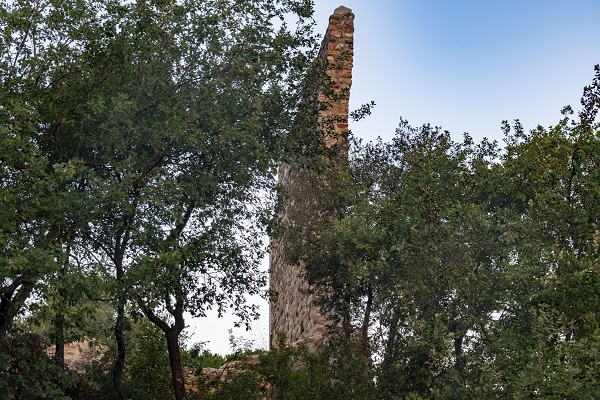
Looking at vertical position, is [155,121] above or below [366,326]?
above

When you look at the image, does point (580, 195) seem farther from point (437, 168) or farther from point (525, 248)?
point (437, 168)

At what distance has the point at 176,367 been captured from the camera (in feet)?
47.1

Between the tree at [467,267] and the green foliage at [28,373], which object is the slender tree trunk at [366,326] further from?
the green foliage at [28,373]

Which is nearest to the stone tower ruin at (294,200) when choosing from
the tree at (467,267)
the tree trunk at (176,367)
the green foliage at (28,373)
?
the tree at (467,267)

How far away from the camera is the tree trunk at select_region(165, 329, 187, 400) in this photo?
1426 centimetres

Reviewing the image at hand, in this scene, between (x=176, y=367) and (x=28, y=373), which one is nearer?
(x=28, y=373)

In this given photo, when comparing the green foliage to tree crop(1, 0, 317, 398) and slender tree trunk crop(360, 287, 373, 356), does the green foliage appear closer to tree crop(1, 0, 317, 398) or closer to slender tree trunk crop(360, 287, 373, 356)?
tree crop(1, 0, 317, 398)

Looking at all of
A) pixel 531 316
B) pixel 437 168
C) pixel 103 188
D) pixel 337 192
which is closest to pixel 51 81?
pixel 103 188

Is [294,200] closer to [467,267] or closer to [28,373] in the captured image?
[467,267]

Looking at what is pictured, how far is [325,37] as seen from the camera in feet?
68.9

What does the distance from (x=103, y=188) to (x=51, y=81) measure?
2404mm

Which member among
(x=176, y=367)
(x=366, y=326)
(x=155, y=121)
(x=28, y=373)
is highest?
(x=155, y=121)

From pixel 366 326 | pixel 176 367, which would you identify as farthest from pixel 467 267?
pixel 176 367

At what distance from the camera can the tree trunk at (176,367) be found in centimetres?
1426
